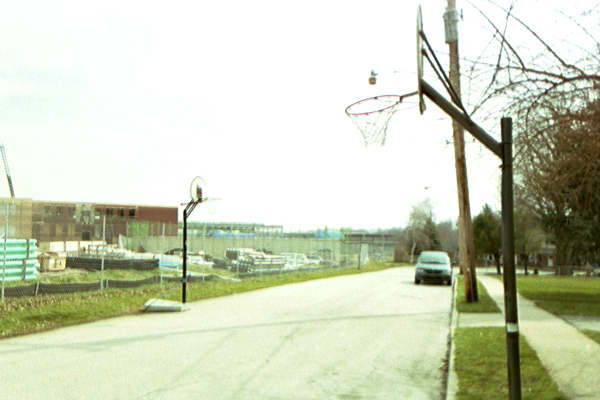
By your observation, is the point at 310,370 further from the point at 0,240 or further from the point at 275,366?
the point at 0,240

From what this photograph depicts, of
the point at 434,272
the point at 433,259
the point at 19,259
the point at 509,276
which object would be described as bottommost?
the point at 434,272

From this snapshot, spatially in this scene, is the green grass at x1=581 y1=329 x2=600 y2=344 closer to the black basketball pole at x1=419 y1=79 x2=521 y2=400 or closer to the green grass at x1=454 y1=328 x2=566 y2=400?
the green grass at x1=454 y1=328 x2=566 y2=400

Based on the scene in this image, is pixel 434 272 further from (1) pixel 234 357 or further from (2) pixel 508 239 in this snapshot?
(2) pixel 508 239

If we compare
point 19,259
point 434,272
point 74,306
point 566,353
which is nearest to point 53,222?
point 19,259

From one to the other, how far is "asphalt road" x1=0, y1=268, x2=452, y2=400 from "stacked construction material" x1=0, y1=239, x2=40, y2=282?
384 centimetres

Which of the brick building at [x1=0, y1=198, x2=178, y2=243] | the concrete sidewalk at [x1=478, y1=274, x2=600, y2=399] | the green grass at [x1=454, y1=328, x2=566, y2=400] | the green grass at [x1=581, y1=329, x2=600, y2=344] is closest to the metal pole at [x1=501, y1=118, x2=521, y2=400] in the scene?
the green grass at [x1=454, y1=328, x2=566, y2=400]

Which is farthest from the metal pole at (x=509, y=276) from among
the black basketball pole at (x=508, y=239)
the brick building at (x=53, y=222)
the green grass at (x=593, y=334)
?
the brick building at (x=53, y=222)

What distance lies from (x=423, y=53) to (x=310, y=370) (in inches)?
184

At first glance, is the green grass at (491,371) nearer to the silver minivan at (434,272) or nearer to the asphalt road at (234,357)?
the asphalt road at (234,357)

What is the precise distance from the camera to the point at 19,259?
14.4 meters

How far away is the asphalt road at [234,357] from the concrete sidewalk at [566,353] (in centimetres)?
151

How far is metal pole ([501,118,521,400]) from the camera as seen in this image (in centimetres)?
459

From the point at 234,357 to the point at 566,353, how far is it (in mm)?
5190

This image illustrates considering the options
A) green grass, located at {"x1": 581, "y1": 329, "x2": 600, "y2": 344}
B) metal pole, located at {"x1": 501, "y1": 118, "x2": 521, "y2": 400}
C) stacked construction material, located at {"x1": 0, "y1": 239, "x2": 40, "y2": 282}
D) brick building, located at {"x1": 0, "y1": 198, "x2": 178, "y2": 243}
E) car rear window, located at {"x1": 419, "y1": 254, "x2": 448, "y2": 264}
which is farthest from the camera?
car rear window, located at {"x1": 419, "y1": 254, "x2": 448, "y2": 264}
